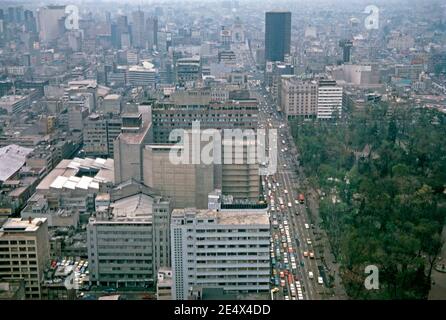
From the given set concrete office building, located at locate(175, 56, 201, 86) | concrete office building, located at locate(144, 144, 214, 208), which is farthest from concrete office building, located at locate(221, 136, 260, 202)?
concrete office building, located at locate(175, 56, 201, 86)

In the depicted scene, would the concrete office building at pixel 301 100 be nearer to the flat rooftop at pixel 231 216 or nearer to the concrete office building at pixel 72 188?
the concrete office building at pixel 72 188

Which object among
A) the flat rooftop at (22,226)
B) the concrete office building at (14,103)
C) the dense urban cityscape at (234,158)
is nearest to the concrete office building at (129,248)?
the dense urban cityscape at (234,158)

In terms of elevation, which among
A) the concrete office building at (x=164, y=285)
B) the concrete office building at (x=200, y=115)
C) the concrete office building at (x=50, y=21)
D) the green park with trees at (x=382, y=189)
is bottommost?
the concrete office building at (x=164, y=285)

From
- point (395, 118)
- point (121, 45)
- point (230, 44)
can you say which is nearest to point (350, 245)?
point (395, 118)

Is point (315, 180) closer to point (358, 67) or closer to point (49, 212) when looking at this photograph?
point (49, 212)

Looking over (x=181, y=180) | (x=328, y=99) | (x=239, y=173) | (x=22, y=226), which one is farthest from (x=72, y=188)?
A: (x=328, y=99)

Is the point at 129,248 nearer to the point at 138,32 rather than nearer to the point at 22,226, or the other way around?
the point at 22,226
